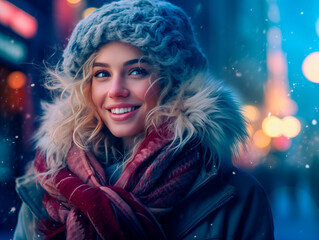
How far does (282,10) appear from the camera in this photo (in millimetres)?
1124

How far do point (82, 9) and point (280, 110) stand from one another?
100 cm

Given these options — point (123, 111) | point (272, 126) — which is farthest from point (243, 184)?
point (123, 111)

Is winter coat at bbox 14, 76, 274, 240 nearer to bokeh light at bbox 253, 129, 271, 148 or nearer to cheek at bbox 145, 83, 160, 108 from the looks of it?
cheek at bbox 145, 83, 160, 108

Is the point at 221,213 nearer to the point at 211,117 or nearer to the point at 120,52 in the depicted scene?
the point at 211,117

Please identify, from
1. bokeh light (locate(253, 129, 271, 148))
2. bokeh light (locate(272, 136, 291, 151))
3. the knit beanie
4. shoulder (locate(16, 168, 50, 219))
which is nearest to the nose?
the knit beanie

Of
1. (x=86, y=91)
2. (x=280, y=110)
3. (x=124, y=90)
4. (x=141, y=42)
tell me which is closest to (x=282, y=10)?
(x=280, y=110)

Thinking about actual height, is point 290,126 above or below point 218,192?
above

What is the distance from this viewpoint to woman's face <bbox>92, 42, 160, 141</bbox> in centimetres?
88

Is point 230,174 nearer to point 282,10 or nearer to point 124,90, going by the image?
point 124,90

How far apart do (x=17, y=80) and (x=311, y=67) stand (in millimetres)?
1360

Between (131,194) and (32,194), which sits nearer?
(131,194)

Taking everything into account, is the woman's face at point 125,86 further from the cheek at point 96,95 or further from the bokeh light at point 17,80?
the bokeh light at point 17,80

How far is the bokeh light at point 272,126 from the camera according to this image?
3.66ft

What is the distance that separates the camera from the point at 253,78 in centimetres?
115
